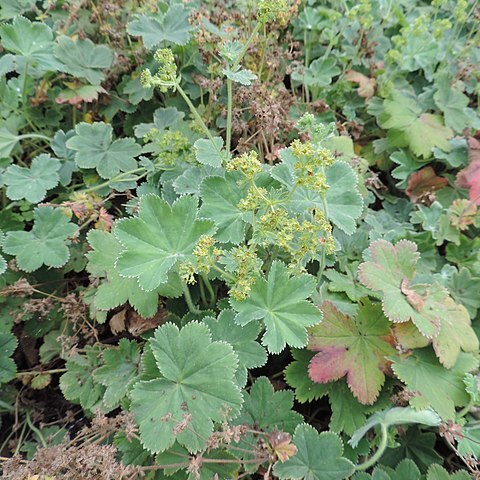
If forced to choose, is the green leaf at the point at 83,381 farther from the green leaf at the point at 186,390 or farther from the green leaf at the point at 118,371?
the green leaf at the point at 186,390

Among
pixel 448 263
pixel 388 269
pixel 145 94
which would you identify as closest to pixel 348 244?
pixel 388 269

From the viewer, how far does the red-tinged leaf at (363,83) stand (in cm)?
255

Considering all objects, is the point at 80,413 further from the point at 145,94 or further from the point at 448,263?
the point at 448,263

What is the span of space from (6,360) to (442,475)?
167 centimetres

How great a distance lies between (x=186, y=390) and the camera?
143 cm

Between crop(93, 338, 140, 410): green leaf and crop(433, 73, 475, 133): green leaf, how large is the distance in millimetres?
2010

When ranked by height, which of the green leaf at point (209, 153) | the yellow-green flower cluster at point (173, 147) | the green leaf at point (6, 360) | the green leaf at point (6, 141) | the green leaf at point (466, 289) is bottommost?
the green leaf at point (6, 360)

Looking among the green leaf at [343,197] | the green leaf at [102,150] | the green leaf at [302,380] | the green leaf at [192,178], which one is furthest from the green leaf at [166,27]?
the green leaf at [302,380]

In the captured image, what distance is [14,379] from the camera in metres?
1.99

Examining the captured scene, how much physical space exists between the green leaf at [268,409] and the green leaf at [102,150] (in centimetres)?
115

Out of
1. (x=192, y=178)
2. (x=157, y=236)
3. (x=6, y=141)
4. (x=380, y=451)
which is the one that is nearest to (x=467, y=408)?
(x=380, y=451)

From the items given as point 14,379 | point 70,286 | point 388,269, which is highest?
point 388,269

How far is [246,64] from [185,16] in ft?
1.26

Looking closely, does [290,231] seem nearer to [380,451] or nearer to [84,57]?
[380,451]
